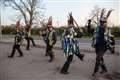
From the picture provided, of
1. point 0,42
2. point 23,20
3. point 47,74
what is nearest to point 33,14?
point 23,20

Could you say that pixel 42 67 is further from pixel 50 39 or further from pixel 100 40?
pixel 100 40

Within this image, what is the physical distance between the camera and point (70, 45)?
38.0 ft

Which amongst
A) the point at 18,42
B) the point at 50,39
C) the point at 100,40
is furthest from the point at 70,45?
the point at 18,42

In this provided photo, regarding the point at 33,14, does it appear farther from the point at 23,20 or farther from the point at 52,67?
the point at 52,67

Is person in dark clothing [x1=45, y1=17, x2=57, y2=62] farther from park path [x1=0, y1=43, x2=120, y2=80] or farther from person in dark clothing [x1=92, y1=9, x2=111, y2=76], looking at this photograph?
person in dark clothing [x1=92, y1=9, x2=111, y2=76]

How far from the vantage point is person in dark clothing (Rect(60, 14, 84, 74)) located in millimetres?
11497

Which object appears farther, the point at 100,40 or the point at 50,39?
the point at 50,39

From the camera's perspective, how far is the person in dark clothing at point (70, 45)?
1150cm

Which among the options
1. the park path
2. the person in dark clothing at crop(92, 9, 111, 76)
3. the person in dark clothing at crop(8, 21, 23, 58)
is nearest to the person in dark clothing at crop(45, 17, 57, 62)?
the park path

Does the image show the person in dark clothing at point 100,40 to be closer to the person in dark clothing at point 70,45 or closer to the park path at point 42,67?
the park path at point 42,67

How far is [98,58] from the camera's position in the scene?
440 inches

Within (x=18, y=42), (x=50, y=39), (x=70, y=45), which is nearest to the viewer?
(x=70, y=45)

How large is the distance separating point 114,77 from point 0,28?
11.2 ft

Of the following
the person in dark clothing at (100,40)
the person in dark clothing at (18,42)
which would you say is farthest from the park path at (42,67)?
the person in dark clothing at (100,40)
